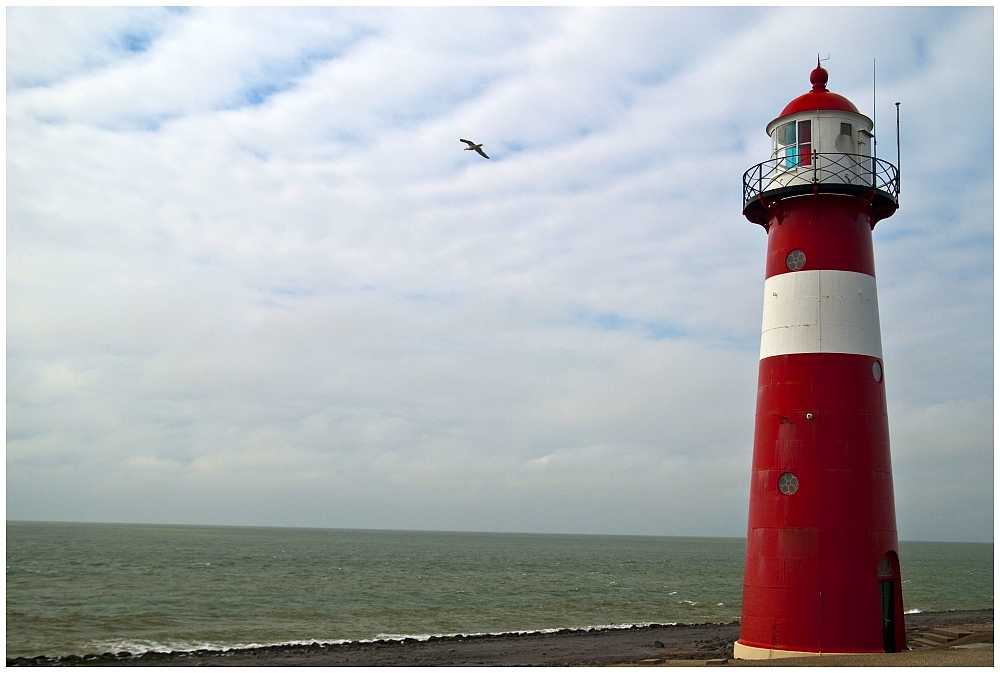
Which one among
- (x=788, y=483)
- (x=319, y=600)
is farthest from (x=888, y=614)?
(x=319, y=600)

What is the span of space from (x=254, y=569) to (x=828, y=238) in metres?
57.5

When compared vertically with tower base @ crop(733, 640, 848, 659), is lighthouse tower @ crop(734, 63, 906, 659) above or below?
above

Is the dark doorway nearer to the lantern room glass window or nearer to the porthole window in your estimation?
the porthole window

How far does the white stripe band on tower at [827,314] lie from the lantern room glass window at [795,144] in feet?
7.70

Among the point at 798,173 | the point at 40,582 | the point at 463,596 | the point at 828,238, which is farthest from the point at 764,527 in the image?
the point at 40,582

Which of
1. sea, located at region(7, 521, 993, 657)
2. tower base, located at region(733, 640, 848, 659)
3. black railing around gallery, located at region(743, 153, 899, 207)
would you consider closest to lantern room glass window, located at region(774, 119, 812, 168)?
black railing around gallery, located at region(743, 153, 899, 207)

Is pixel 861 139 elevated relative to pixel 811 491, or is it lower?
elevated

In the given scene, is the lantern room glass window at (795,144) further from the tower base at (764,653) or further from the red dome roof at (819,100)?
the tower base at (764,653)

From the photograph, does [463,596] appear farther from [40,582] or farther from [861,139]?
[861,139]

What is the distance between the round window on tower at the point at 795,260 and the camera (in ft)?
55.1

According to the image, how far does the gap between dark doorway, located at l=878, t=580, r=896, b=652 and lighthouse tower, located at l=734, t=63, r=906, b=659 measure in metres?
0.03

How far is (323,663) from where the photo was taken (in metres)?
24.2

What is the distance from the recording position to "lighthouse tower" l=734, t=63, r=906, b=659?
15.8 metres

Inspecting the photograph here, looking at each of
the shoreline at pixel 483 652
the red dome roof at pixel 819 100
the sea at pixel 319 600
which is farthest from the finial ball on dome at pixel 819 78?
the sea at pixel 319 600
